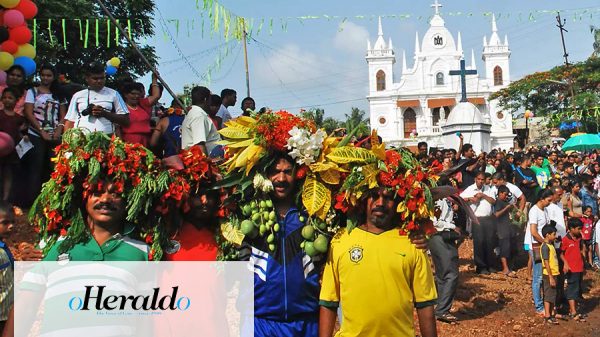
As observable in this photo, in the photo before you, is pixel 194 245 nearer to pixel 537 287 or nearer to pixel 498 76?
pixel 537 287

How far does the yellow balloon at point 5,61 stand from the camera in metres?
7.96

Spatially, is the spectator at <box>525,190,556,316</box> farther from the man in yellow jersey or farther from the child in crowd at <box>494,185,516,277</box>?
the man in yellow jersey

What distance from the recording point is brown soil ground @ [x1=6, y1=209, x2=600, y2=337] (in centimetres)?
762

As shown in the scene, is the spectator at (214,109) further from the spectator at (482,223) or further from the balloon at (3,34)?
the spectator at (482,223)

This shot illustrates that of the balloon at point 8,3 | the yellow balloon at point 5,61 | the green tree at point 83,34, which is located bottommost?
the yellow balloon at point 5,61

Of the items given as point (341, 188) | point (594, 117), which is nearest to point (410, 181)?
point (341, 188)

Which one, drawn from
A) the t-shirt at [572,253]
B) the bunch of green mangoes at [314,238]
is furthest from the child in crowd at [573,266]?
the bunch of green mangoes at [314,238]

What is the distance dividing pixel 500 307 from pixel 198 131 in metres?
5.31

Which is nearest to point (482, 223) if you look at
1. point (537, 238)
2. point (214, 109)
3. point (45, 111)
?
point (537, 238)

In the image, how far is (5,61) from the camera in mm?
8000

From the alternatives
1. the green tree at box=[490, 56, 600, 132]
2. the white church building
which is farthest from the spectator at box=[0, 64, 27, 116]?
the white church building

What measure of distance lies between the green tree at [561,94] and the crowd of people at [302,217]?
27.5 m

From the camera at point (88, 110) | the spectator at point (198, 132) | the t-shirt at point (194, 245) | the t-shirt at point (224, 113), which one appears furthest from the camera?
the t-shirt at point (224, 113)

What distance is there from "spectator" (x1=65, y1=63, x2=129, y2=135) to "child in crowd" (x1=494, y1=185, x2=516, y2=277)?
20.5ft
